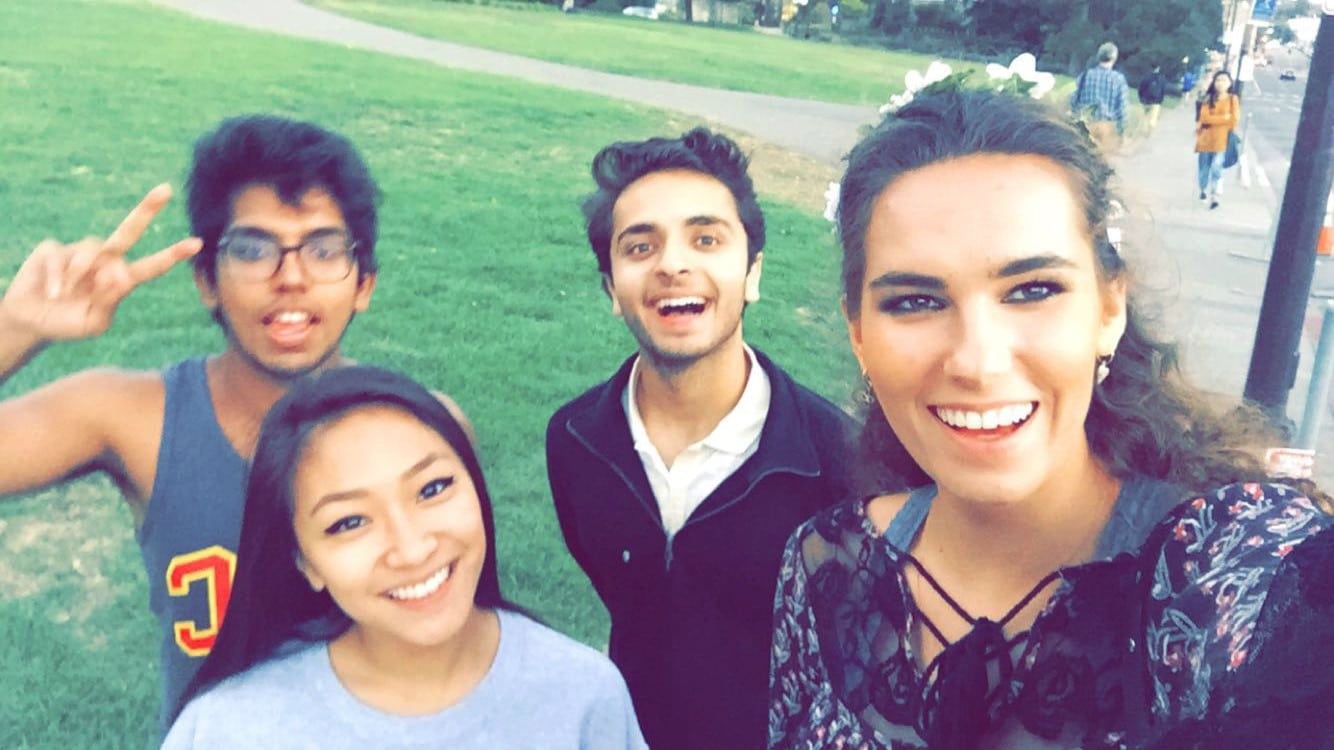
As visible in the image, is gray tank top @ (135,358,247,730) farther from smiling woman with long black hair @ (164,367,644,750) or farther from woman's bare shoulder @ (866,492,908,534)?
woman's bare shoulder @ (866,492,908,534)

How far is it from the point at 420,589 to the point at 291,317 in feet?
2.26

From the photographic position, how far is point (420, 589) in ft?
6.23

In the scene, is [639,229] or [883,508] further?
[639,229]

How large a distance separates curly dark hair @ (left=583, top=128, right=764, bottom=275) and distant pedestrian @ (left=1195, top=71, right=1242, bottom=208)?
12.9 meters

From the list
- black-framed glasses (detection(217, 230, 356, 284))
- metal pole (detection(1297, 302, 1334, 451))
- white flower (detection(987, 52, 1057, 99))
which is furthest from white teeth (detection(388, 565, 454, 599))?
metal pole (detection(1297, 302, 1334, 451))

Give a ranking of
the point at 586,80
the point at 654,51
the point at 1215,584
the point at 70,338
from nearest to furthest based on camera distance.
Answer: the point at 1215,584 < the point at 70,338 < the point at 586,80 < the point at 654,51

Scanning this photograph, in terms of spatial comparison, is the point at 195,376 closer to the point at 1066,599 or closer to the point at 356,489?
the point at 356,489

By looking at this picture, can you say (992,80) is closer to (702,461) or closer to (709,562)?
(702,461)

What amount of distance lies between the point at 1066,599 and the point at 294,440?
1.28 m

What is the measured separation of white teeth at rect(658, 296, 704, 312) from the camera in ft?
8.14

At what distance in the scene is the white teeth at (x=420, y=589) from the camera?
6.22 feet

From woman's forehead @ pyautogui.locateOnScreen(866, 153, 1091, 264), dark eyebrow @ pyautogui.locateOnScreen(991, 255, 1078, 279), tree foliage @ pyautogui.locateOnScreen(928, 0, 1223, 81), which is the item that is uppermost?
tree foliage @ pyautogui.locateOnScreen(928, 0, 1223, 81)

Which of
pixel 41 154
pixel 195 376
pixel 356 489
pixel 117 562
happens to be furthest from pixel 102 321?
pixel 41 154

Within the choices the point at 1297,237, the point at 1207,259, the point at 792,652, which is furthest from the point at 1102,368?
the point at 1207,259
